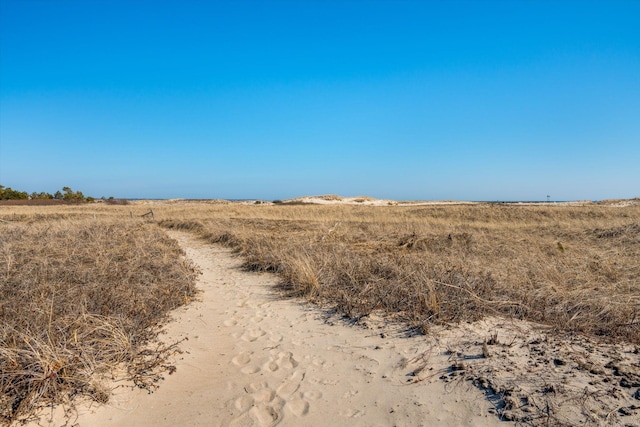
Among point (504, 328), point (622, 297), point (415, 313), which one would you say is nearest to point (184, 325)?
point (415, 313)

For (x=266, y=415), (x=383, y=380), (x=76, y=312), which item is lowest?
(x=266, y=415)

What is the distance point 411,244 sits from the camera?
449 inches

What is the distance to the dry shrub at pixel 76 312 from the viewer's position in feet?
10.8

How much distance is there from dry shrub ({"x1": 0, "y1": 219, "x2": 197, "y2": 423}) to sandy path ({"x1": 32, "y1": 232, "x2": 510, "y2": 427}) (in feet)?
1.10

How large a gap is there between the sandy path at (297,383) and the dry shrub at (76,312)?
34cm

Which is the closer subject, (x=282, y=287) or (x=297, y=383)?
(x=297, y=383)

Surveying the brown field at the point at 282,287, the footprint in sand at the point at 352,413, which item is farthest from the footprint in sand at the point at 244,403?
the brown field at the point at 282,287

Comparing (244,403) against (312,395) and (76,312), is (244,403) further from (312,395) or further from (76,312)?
(76,312)

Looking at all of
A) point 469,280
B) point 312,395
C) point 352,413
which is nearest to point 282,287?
point 469,280

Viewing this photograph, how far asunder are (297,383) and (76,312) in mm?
2819

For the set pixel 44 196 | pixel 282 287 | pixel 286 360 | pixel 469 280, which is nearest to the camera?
pixel 286 360

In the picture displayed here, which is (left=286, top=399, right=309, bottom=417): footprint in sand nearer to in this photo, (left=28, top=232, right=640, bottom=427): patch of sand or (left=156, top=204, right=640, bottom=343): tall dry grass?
(left=28, top=232, right=640, bottom=427): patch of sand

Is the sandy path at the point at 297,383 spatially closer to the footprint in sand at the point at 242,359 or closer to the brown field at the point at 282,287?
the footprint in sand at the point at 242,359

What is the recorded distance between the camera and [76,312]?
4508 millimetres
